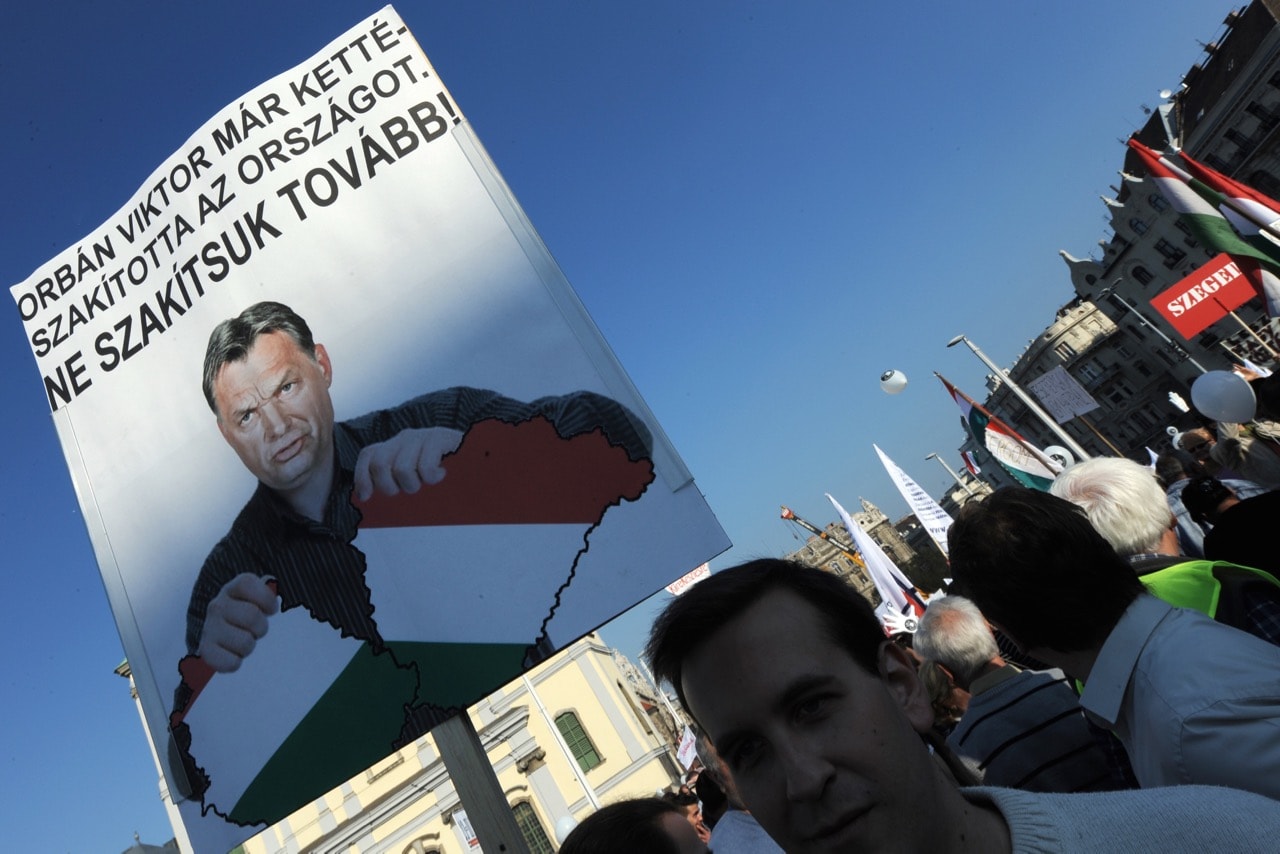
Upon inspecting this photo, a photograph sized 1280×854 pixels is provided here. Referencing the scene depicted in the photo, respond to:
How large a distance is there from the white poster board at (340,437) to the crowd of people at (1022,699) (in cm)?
77

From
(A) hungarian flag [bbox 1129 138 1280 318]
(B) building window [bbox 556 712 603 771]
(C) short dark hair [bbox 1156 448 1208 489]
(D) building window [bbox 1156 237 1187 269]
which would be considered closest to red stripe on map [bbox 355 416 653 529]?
(C) short dark hair [bbox 1156 448 1208 489]

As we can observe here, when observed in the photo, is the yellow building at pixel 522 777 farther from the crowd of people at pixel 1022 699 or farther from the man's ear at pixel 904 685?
the man's ear at pixel 904 685

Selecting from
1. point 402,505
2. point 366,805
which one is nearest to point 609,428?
point 402,505

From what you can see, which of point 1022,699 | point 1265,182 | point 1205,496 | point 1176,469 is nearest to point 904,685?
point 1022,699

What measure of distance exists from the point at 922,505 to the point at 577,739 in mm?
20091

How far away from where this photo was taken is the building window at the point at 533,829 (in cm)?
2575

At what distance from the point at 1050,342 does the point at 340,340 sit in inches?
3542

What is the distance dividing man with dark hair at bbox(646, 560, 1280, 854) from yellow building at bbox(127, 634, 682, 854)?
25.6 metres

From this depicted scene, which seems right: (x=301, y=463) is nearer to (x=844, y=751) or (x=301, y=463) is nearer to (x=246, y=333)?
(x=246, y=333)

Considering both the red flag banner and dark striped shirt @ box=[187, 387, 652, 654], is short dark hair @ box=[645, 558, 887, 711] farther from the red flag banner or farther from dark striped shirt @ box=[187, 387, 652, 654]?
the red flag banner

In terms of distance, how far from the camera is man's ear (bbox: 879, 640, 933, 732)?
53.5 inches

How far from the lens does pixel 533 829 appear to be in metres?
26.6

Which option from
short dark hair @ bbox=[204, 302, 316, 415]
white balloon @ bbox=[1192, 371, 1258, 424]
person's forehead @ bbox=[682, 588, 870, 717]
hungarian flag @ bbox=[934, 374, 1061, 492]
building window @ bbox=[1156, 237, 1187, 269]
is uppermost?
building window @ bbox=[1156, 237, 1187, 269]

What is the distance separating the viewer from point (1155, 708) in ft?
5.79
